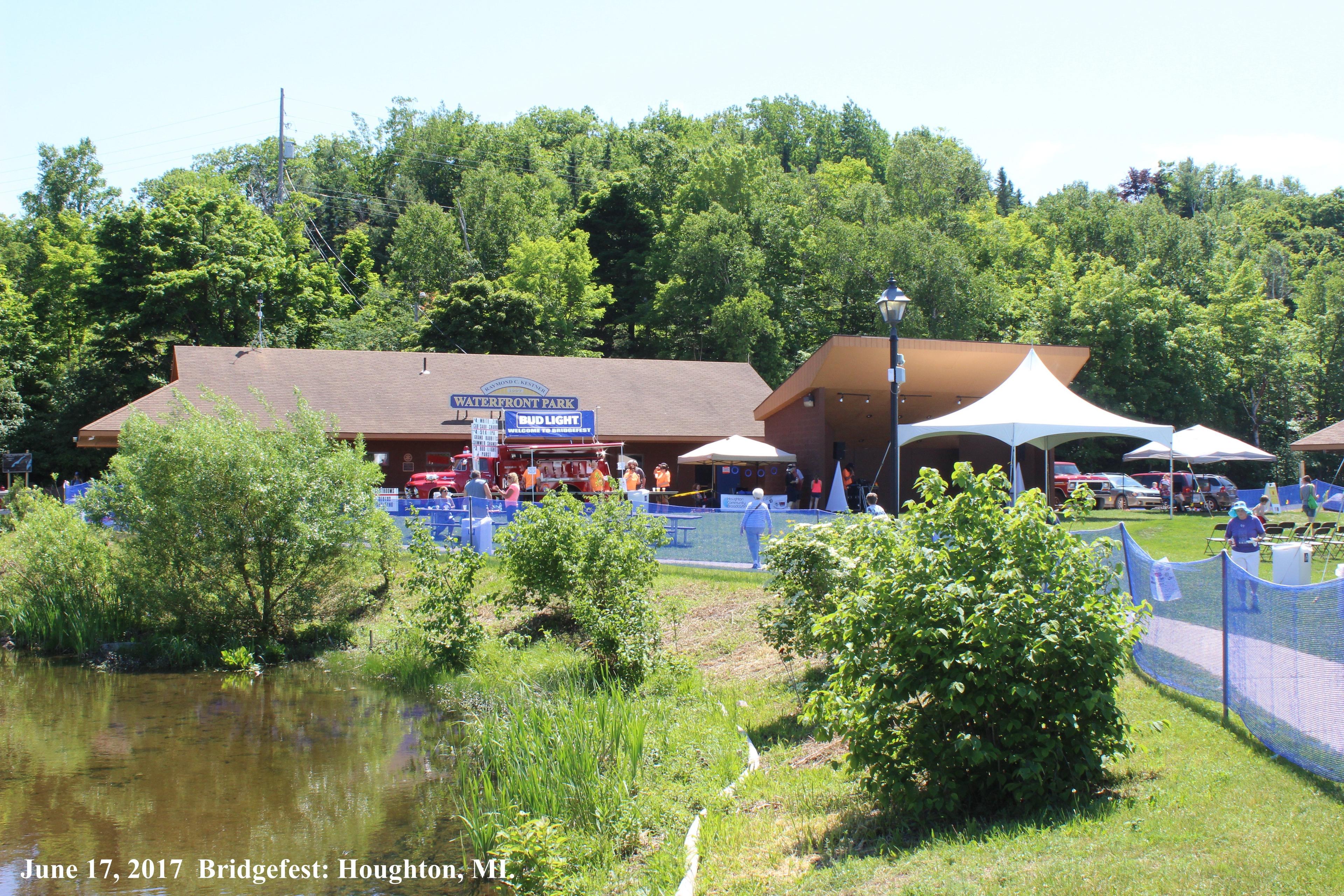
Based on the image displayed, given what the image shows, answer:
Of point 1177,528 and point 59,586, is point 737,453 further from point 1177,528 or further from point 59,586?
point 59,586

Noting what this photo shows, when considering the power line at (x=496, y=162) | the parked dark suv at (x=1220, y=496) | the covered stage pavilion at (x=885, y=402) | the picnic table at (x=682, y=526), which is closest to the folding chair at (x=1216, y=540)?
the covered stage pavilion at (x=885, y=402)

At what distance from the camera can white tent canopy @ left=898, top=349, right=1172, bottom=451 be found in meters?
18.9

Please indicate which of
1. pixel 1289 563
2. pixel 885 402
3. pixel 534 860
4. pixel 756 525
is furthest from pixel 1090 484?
pixel 534 860

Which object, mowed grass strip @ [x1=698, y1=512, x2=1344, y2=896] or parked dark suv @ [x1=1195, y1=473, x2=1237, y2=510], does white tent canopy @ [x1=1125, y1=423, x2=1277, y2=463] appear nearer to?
parked dark suv @ [x1=1195, y1=473, x2=1237, y2=510]

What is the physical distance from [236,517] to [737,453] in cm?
1355

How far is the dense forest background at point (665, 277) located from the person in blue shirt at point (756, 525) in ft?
103

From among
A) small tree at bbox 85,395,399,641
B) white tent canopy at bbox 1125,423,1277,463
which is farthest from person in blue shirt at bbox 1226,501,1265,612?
small tree at bbox 85,395,399,641

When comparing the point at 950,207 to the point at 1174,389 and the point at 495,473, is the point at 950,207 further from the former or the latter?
the point at 495,473

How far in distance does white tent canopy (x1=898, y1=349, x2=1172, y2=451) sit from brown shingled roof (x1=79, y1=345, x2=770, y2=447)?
49.1 feet

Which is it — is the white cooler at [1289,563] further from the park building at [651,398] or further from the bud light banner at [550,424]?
the bud light banner at [550,424]

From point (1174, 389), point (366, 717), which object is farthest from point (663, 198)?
point (366, 717)

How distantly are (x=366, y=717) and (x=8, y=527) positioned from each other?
46.0ft

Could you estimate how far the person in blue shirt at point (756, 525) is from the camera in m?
17.5

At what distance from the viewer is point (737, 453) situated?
2684 cm
